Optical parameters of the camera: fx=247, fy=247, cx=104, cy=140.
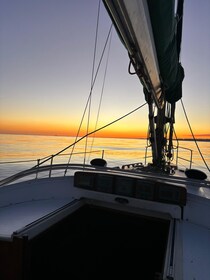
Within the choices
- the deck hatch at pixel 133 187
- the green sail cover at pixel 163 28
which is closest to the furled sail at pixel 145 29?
the green sail cover at pixel 163 28

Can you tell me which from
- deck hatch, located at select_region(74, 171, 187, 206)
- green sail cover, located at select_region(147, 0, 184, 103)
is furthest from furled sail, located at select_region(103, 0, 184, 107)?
deck hatch, located at select_region(74, 171, 187, 206)

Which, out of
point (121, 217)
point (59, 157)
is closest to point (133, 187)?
point (121, 217)

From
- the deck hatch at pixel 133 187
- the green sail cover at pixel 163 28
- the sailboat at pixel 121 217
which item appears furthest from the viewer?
the deck hatch at pixel 133 187

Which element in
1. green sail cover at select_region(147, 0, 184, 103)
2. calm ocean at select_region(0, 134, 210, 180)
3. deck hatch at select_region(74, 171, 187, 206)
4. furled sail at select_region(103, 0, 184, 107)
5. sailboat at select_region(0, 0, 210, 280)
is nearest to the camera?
furled sail at select_region(103, 0, 184, 107)

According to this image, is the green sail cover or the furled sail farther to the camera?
the green sail cover

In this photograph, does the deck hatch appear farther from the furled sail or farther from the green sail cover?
the green sail cover

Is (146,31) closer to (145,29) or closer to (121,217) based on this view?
(145,29)

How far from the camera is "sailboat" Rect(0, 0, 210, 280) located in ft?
7.00

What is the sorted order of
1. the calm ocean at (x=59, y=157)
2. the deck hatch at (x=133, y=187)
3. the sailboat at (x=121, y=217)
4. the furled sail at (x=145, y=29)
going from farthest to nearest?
the calm ocean at (x=59, y=157), the deck hatch at (x=133, y=187), the sailboat at (x=121, y=217), the furled sail at (x=145, y=29)

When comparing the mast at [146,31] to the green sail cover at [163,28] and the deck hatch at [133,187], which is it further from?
the deck hatch at [133,187]

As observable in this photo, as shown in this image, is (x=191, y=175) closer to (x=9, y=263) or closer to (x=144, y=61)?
(x=144, y=61)

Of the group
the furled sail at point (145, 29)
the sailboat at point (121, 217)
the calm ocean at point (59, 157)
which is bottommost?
the calm ocean at point (59, 157)

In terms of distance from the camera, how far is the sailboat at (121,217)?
2.13 meters

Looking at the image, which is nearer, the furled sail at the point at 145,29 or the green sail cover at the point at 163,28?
the furled sail at the point at 145,29
